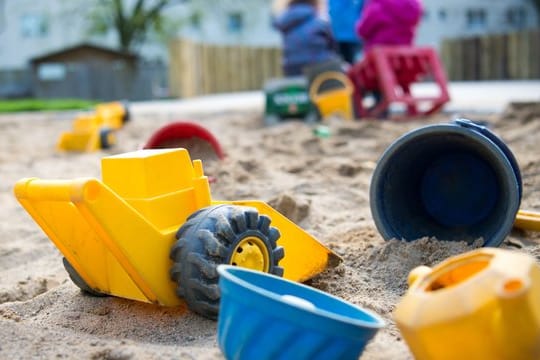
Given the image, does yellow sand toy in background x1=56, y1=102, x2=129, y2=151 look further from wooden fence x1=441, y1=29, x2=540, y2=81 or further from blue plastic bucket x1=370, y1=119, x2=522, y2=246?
wooden fence x1=441, y1=29, x2=540, y2=81

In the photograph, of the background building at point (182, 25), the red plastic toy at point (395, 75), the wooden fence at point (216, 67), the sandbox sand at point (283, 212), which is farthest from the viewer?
the background building at point (182, 25)

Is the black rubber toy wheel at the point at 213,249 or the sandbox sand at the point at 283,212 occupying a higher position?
the black rubber toy wheel at the point at 213,249

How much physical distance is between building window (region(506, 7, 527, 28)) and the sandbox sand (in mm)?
23743

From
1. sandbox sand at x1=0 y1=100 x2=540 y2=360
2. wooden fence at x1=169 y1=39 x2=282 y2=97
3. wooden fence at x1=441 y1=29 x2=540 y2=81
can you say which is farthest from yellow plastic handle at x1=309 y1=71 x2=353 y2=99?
wooden fence at x1=441 y1=29 x2=540 y2=81

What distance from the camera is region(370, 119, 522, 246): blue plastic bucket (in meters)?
2.21

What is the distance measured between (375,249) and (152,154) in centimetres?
80

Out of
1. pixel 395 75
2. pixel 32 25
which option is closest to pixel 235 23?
pixel 32 25

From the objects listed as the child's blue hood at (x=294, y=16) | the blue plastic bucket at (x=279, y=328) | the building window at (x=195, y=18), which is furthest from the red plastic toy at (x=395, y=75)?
the building window at (x=195, y=18)

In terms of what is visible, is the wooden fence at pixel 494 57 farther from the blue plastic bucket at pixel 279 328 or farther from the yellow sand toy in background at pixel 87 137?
the blue plastic bucket at pixel 279 328

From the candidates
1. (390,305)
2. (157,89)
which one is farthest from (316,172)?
(157,89)

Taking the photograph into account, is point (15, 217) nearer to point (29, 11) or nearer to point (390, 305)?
point (390, 305)

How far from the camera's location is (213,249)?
1.60 meters

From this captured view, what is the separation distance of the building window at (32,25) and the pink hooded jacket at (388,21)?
65.2ft

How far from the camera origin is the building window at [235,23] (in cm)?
2522
